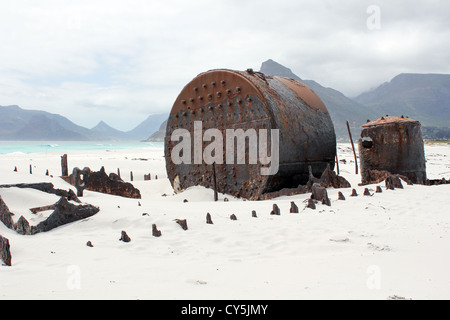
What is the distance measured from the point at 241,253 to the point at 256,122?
12.0 feet

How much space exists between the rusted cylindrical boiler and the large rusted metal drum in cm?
81

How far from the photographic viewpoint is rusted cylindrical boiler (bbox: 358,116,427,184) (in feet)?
22.6

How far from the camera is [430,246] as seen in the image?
122 inches

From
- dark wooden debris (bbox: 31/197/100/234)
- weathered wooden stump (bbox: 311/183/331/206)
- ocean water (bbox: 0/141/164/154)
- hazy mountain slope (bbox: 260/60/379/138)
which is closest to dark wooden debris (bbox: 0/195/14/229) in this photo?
dark wooden debris (bbox: 31/197/100/234)

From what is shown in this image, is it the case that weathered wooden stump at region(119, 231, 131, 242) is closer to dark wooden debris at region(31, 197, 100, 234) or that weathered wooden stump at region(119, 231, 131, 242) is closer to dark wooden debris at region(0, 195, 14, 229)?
dark wooden debris at region(31, 197, 100, 234)

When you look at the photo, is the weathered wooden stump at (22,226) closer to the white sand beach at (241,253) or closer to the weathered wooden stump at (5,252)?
the white sand beach at (241,253)

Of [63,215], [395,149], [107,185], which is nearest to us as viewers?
[63,215]

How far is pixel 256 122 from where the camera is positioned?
6512mm

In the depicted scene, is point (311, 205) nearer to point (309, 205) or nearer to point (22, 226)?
point (309, 205)

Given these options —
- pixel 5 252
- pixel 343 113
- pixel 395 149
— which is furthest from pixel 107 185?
pixel 343 113

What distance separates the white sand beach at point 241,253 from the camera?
226 centimetres
